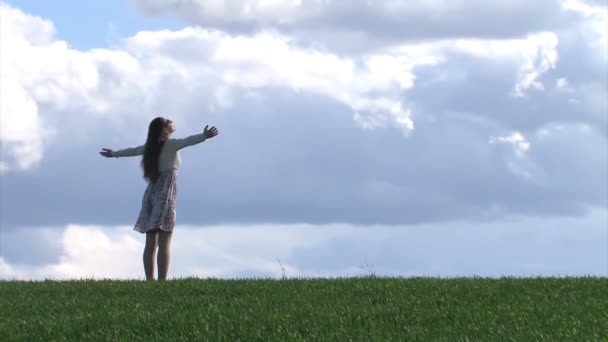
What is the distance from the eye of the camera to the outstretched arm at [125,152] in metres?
19.5

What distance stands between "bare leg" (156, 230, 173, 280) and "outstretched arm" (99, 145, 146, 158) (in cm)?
177

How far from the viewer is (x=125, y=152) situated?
19812mm

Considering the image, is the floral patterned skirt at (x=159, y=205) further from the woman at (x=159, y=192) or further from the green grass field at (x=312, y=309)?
the green grass field at (x=312, y=309)

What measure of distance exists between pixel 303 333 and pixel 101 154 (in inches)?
339

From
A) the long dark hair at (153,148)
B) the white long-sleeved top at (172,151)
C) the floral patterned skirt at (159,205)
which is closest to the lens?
the white long-sleeved top at (172,151)

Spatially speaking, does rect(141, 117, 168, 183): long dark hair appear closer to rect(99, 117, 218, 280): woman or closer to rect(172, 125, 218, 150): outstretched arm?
rect(99, 117, 218, 280): woman

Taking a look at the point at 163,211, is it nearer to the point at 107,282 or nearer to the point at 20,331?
the point at 107,282

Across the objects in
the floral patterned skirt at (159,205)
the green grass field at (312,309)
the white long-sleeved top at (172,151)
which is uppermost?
the white long-sleeved top at (172,151)

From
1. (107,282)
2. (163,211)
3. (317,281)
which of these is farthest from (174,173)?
(317,281)

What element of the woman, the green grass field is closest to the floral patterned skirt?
the woman

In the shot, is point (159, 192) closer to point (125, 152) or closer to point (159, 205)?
point (159, 205)

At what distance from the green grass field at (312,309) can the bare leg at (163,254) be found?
3.56ft

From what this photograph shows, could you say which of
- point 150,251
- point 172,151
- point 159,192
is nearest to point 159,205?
point 159,192

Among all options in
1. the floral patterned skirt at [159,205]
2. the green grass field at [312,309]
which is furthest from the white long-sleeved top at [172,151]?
the green grass field at [312,309]
